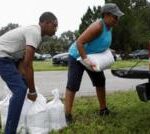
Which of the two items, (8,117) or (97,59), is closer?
(8,117)

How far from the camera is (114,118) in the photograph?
300 inches

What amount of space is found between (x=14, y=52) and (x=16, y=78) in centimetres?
31

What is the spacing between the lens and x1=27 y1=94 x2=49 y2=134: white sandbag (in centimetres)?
636

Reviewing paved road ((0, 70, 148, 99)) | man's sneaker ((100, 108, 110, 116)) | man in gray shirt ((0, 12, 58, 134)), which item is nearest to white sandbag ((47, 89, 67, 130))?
man in gray shirt ((0, 12, 58, 134))

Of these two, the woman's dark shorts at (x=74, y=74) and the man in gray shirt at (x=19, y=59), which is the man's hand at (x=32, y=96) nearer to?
the man in gray shirt at (x=19, y=59)

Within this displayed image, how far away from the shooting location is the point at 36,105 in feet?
20.9

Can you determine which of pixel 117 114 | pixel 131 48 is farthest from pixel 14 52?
pixel 131 48

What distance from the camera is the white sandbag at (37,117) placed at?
6.36 m

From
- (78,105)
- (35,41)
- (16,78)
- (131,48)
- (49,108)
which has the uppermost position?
(35,41)

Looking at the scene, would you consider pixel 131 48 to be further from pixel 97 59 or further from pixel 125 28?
pixel 97 59

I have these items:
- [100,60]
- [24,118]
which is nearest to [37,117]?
[24,118]

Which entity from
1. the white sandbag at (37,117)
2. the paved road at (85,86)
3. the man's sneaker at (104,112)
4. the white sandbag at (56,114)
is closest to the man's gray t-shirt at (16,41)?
the white sandbag at (37,117)

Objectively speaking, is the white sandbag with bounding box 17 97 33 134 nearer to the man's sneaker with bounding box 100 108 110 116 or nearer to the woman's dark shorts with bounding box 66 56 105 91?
the woman's dark shorts with bounding box 66 56 105 91

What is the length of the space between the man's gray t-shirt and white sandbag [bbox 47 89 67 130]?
77 centimetres
